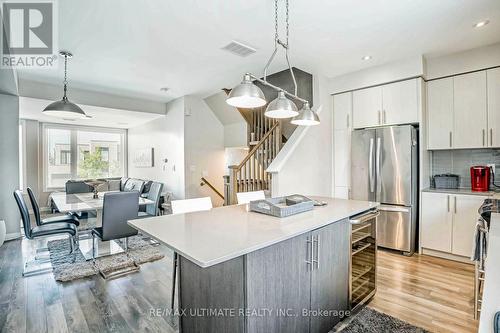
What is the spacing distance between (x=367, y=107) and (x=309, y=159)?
1.23m

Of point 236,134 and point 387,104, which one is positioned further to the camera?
point 236,134

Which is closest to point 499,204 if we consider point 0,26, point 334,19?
point 334,19

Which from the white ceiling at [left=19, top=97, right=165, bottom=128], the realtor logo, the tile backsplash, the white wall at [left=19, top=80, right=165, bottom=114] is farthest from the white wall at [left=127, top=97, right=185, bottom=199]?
the tile backsplash

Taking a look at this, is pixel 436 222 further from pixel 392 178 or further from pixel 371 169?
pixel 371 169

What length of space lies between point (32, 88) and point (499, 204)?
21.8ft

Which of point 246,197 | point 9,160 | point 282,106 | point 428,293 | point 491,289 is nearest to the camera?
point 491,289

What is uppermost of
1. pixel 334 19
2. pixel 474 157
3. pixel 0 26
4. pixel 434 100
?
pixel 334 19

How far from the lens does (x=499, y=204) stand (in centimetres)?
232

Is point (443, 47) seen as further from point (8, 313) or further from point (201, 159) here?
point (8, 313)

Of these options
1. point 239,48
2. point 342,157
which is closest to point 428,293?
point 342,157

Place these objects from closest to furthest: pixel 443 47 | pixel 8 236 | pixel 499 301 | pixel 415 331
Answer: pixel 499 301
pixel 415 331
pixel 443 47
pixel 8 236

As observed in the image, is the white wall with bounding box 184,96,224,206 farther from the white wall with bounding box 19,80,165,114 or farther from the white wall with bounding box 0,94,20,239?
the white wall with bounding box 0,94,20,239

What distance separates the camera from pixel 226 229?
1.63m

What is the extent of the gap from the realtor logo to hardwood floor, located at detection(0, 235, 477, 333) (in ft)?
8.69
